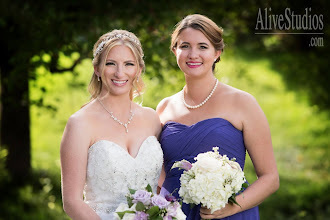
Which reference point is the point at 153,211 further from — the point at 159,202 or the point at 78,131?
the point at 78,131

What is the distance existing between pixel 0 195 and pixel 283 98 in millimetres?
8034

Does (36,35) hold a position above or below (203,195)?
above

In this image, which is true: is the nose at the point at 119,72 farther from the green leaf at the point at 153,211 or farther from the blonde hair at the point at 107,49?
the green leaf at the point at 153,211

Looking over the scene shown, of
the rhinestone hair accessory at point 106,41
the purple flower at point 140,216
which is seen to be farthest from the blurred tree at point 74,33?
the purple flower at point 140,216

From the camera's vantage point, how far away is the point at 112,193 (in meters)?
3.74

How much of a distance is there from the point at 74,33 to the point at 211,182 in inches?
139

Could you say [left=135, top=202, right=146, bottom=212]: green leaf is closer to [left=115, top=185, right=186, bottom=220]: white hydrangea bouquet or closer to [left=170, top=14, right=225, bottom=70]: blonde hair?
[left=115, top=185, right=186, bottom=220]: white hydrangea bouquet

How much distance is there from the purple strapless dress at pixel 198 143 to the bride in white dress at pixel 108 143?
0.15 m

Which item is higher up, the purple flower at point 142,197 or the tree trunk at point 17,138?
the tree trunk at point 17,138

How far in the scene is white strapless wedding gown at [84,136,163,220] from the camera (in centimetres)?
366

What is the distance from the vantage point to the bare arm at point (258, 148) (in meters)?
3.91

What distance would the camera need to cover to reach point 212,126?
3.95 meters

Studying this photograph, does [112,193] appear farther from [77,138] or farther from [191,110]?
[191,110]

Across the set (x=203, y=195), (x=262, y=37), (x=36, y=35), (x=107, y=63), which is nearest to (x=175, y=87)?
(x=36, y=35)
